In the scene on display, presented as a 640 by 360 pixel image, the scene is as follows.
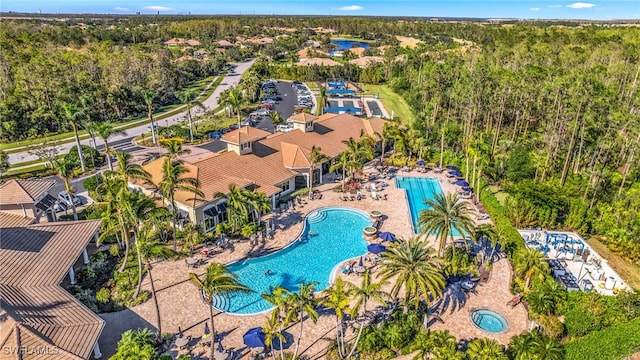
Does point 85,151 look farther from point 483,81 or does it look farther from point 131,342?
point 483,81

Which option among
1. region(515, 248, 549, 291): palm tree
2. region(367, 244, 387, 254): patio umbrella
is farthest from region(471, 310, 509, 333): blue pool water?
region(367, 244, 387, 254): patio umbrella

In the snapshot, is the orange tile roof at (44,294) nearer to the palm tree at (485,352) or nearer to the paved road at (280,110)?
the palm tree at (485,352)

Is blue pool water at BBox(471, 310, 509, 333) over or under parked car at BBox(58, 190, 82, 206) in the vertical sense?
under

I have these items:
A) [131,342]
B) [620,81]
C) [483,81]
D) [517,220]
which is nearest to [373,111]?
[483,81]

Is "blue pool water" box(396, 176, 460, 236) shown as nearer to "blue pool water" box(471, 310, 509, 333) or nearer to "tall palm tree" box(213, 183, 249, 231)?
"blue pool water" box(471, 310, 509, 333)

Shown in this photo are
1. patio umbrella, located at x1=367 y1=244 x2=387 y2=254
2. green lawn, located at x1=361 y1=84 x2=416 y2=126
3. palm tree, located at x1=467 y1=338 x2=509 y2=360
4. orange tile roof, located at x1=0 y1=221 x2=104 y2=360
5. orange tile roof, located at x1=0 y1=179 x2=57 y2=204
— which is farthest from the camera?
green lawn, located at x1=361 y1=84 x2=416 y2=126

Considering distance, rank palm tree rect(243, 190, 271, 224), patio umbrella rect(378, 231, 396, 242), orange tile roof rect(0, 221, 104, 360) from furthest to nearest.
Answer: palm tree rect(243, 190, 271, 224), patio umbrella rect(378, 231, 396, 242), orange tile roof rect(0, 221, 104, 360)
